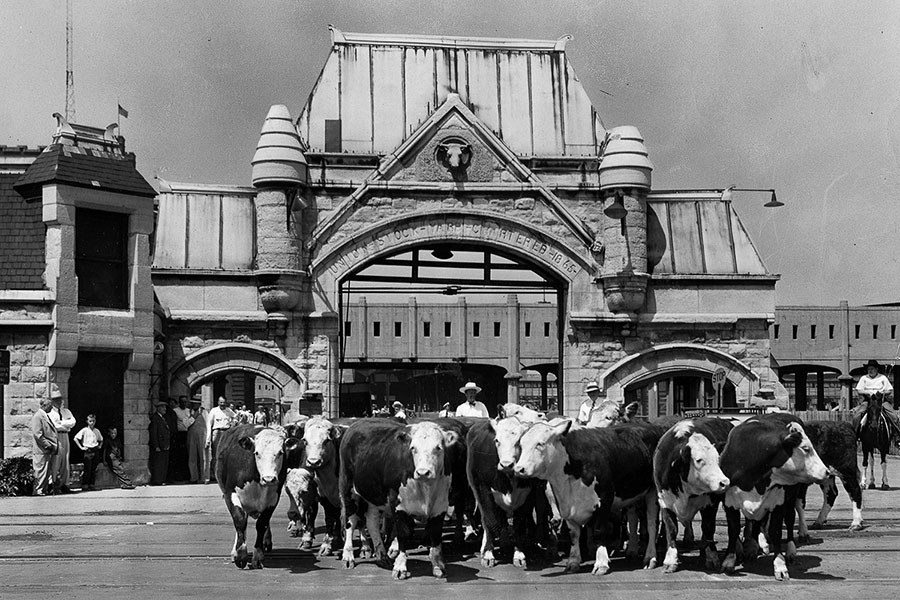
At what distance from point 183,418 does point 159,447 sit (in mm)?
1602

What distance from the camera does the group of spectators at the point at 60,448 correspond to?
22.9 meters

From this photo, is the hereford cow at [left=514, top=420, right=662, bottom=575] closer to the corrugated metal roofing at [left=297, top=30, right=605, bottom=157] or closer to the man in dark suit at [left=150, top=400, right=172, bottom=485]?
the man in dark suit at [left=150, top=400, right=172, bottom=485]

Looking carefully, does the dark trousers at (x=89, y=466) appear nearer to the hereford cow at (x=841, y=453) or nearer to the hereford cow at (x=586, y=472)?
the hereford cow at (x=586, y=472)

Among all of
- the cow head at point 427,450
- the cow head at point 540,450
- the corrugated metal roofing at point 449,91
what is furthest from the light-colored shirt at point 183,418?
the cow head at point 540,450

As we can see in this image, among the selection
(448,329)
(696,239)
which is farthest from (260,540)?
(448,329)

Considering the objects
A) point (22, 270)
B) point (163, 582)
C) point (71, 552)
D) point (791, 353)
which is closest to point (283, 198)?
point (22, 270)

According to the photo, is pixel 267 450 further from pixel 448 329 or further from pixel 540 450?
pixel 448 329

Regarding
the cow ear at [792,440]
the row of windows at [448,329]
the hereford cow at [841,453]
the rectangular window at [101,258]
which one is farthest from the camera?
the row of windows at [448,329]

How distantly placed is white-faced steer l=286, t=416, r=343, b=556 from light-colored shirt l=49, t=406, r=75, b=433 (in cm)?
896

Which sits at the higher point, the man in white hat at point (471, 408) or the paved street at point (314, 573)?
the man in white hat at point (471, 408)

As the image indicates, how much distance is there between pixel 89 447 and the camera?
78.6 feet

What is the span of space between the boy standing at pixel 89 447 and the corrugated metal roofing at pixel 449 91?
9.77 metres

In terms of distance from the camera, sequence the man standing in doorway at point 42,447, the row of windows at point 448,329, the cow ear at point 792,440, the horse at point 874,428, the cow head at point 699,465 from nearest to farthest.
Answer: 1. the cow head at point 699,465
2. the cow ear at point 792,440
3. the man standing in doorway at point 42,447
4. the horse at point 874,428
5. the row of windows at point 448,329

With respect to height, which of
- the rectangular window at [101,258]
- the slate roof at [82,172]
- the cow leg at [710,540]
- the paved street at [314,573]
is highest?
the slate roof at [82,172]
